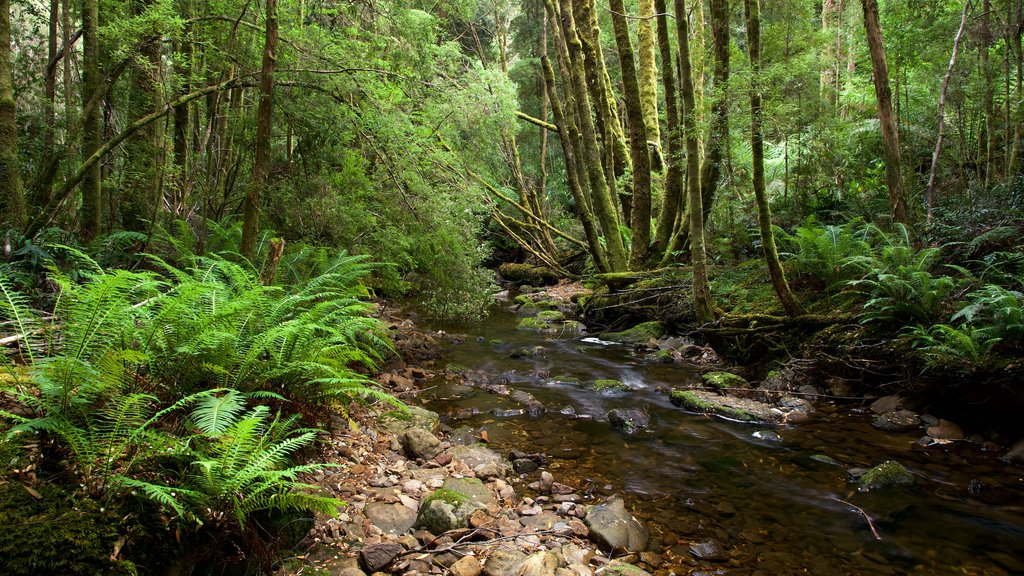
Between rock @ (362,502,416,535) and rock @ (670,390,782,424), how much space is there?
13.2 ft

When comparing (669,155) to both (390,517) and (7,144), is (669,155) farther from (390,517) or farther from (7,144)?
(7,144)

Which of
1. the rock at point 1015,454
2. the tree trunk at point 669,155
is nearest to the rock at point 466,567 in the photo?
the rock at point 1015,454

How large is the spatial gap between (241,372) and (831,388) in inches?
262

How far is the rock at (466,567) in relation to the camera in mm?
2998

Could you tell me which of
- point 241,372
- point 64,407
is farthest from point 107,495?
point 241,372

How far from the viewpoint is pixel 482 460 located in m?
4.78

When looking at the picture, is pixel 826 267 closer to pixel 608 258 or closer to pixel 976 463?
pixel 976 463

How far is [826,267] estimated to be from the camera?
295 inches

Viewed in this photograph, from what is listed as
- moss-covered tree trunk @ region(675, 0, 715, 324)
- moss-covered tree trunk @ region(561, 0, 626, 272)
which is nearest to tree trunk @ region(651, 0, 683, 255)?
moss-covered tree trunk @ region(561, 0, 626, 272)

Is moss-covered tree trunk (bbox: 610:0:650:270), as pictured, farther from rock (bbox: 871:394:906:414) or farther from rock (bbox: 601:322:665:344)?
rock (bbox: 871:394:906:414)

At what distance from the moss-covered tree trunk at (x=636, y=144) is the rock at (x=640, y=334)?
1.79 metres

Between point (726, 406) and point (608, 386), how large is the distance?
5.18 feet

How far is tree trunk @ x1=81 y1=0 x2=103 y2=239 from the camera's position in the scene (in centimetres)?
618

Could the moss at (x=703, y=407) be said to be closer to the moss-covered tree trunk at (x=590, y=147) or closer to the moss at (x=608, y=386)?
the moss at (x=608, y=386)
